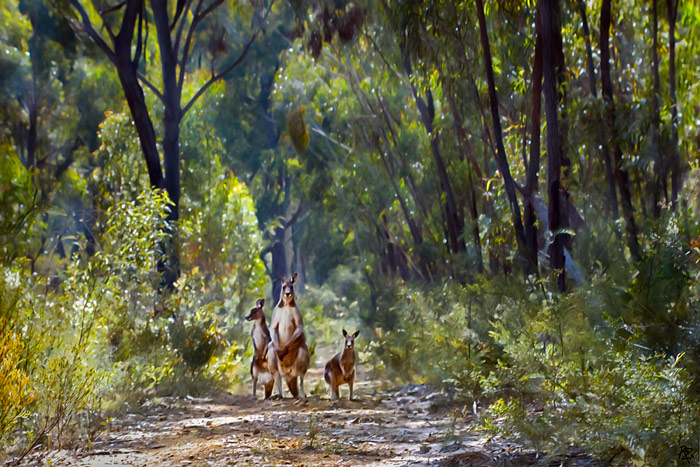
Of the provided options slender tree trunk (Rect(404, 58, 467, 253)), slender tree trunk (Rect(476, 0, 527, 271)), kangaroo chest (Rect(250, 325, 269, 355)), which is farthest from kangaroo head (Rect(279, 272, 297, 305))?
slender tree trunk (Rect(404, 58, 467, 253))

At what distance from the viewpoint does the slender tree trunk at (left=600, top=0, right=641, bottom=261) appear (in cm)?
1096

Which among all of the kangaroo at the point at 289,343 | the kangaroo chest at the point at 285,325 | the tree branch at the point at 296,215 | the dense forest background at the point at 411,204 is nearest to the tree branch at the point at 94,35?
the dense forest background at the point at 411,204

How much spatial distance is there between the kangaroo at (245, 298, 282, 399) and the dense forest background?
1073 millimetres

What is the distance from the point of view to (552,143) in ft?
34.6

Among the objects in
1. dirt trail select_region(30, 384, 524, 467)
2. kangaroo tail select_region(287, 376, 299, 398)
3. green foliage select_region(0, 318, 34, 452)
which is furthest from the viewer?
kangaroo tail select_region(287, 376, 299, 398)

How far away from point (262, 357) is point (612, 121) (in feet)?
18.5

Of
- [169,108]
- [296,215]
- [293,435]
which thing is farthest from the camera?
[296,215]

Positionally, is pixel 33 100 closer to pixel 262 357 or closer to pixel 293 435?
pixel 262 357

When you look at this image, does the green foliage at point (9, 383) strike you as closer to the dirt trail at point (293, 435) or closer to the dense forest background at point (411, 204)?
the dense forest background at point (411, 204)

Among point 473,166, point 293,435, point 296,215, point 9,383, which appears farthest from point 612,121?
point 296,215

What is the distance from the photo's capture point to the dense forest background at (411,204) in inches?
262

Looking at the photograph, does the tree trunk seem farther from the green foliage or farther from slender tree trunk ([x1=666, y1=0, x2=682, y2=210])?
the green foliage

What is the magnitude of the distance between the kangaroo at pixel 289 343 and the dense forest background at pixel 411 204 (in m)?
1.36

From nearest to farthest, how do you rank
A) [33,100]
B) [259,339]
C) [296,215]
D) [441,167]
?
1. [259,339]
2. [441,167]
3. [33,100]
4. [296,215]
